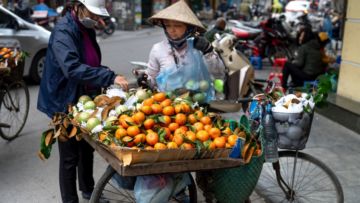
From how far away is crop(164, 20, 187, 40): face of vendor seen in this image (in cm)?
369

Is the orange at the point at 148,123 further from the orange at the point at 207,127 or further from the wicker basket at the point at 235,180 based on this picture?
the wicker basket at the point at 235,180

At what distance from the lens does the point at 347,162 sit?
4.92m

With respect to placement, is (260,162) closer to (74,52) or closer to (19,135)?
(74,52)

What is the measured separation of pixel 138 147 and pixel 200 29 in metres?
1.61

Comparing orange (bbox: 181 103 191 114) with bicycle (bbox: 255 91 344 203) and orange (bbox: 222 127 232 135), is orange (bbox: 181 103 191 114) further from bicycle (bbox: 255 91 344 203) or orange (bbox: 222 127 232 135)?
bicycle (bbox: 255 91 344 203)

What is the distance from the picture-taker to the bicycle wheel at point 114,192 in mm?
2863

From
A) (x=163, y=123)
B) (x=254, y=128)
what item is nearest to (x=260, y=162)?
(x=254, y=128)

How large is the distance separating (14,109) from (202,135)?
3.52 meters

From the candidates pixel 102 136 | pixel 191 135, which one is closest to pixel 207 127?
pixel 191 135

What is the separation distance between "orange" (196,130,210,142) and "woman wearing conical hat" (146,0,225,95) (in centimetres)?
82

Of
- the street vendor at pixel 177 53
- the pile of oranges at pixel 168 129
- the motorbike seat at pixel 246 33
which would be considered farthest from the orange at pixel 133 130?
the motorbike seat at pixel 246 33

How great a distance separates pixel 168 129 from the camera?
112 inches

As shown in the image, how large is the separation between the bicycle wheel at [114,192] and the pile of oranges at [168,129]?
287 mm

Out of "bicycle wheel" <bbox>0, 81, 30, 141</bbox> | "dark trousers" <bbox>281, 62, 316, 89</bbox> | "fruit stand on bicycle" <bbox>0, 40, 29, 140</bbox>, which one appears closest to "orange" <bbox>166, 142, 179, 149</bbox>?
"fruit stand on bicycle" <bbox>0, 40, 29, 140</bbox>
